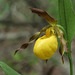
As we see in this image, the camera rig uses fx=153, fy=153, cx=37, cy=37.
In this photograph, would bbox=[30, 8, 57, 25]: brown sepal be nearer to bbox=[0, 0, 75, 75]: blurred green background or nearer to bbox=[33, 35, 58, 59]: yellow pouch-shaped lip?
bbox=[33, 35, 58, 59]: yellow pouch-shaped lip

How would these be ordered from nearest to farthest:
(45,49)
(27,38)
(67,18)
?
(45,49) → (67,18) → (27,38)

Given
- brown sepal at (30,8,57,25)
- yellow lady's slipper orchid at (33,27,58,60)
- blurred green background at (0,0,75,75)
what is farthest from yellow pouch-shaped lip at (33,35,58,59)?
blurred green background at (0,0,75,75)

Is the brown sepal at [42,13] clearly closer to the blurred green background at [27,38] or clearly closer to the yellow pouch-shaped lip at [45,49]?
the yellow pouch-shaped lip at [45,49]

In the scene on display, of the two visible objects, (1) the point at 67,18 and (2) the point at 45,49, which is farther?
(1) the point at 67,18

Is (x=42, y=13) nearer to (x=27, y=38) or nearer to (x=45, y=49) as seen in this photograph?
(x=45, y=49)

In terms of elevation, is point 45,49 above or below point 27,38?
above

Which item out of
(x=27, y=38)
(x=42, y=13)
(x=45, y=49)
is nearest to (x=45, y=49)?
(x=45, y=49)

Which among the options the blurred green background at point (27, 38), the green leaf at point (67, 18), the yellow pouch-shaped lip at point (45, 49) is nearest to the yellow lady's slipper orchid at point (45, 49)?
the yellow pouch-shaped lip at point (45, 49)

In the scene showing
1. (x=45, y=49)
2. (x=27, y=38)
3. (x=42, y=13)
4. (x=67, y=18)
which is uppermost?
(x=42, y=13)
